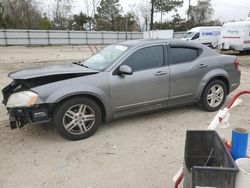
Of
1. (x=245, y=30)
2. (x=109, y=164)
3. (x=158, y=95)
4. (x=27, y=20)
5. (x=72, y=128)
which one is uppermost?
(x=27, y=20)

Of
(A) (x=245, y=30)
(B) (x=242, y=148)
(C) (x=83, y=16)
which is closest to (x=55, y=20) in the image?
(C) (x=83, y=16)

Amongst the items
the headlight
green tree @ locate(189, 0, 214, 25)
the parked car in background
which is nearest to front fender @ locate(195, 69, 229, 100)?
the parked car in background

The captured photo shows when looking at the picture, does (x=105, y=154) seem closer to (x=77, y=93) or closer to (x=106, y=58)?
(x=77, y=93)

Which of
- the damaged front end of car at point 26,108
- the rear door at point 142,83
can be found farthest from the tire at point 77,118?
the rear door at point 142,83

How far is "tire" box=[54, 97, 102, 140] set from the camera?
145 inches

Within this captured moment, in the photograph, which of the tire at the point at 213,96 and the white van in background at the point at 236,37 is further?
the white van in background at the point at 236,37

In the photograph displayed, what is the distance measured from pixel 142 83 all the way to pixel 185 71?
0.97 m

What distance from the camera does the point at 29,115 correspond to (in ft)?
11.6

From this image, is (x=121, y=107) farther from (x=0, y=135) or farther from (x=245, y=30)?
(x=245, y=30)

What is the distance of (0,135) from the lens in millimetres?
4074

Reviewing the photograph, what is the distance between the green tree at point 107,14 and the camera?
4831 centimetres

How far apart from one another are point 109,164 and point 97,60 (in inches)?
84.7

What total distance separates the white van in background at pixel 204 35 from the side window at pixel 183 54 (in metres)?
18.5

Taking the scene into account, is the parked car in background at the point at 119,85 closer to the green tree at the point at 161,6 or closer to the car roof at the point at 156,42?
the car roof at the point at 156,42
